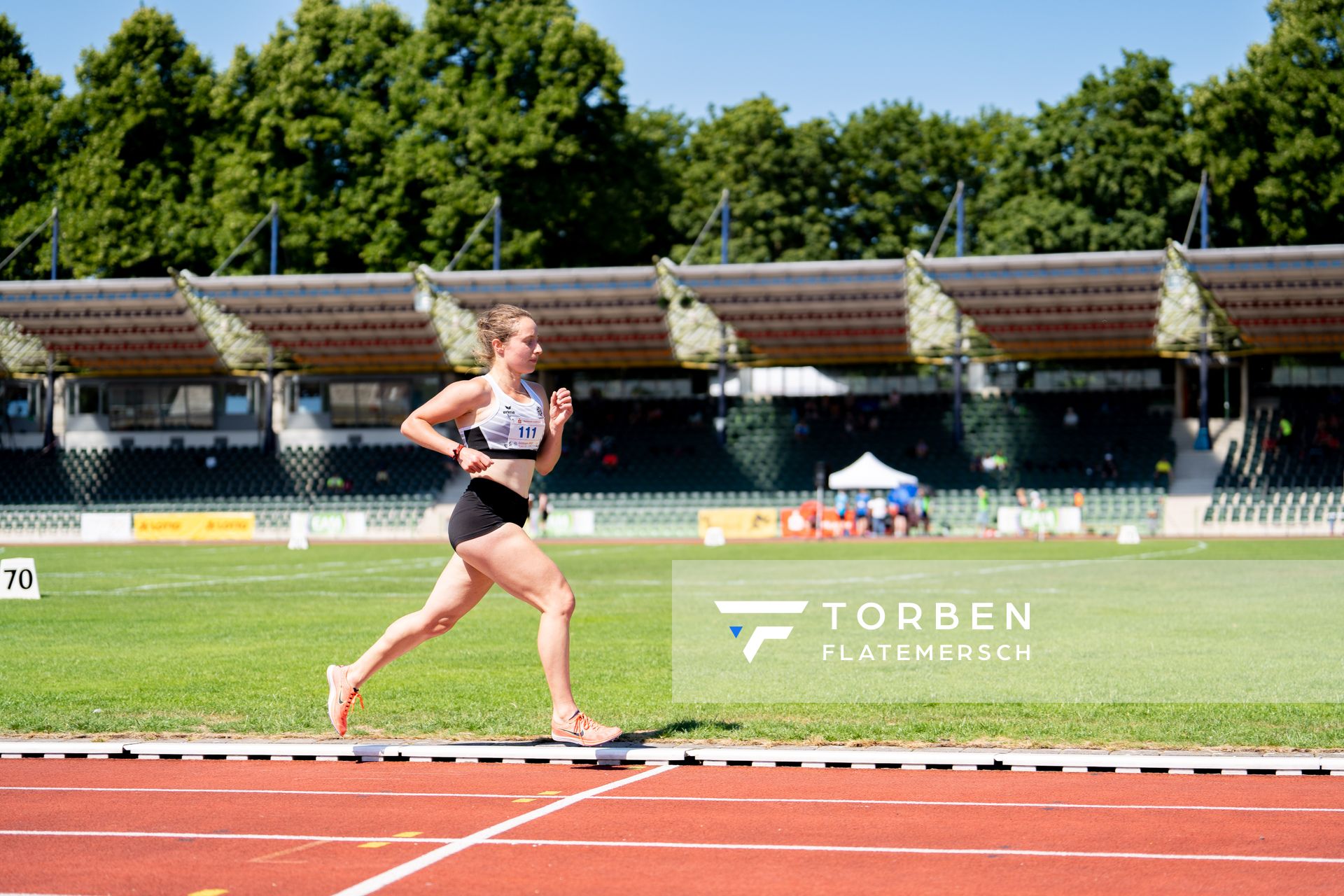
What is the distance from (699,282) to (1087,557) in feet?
65.8

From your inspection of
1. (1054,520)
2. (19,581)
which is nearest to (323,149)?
(1054,520)

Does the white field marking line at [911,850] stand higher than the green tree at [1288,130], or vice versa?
the green tree at [1288,130]

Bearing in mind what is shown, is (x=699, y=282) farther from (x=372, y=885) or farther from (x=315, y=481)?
(x=372, y=885)

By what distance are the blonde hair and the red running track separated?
217 centimetres

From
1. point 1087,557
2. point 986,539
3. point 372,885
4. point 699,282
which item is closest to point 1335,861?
point 372,885

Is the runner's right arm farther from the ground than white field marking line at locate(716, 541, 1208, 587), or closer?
farther from the ground

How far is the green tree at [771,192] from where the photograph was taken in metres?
65.3

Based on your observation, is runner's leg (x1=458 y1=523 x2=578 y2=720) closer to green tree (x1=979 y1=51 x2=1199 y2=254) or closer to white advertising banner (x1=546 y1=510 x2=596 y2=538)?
white advertising banner (x1=546 y1=510 x2=596 y2=538)

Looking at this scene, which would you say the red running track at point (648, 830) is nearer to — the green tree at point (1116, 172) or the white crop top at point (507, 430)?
the white crop top at point (507, 430)

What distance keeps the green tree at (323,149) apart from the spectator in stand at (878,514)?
21.5 m

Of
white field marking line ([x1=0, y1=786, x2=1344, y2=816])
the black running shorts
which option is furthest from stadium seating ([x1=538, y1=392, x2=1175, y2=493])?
white field marking line ([x1=0, y1=786, x2=1344, y2=816])

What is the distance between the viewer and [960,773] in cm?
806

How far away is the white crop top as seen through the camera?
8156 millimetres

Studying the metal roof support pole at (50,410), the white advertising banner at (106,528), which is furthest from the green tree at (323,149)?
the white advertising banner at (106,528)
